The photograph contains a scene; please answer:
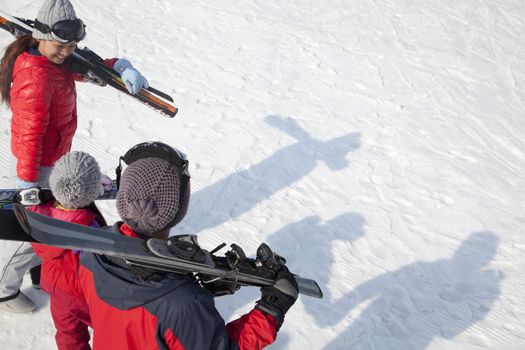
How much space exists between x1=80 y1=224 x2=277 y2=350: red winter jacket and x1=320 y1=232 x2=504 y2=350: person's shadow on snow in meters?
2.21

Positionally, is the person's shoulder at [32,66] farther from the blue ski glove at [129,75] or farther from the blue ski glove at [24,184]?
the blue ski glove at [129,75]

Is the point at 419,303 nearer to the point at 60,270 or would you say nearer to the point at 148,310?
the point at 60,270

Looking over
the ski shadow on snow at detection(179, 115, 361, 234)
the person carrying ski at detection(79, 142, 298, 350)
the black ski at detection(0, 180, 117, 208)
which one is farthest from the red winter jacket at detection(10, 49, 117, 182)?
the ski shadow on snow at detection(179, 115, 361, 234)

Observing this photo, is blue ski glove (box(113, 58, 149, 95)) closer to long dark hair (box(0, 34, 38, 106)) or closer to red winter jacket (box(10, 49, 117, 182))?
red winter jacket (box(10, 49, 117, 182))

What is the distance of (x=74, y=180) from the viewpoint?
2391 millimetres

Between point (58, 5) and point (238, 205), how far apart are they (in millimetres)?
2486

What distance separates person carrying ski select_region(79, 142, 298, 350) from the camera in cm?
166

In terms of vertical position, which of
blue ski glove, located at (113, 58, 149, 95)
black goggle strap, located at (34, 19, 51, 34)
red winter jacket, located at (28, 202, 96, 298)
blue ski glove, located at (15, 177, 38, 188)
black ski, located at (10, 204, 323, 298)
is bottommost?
blue ski glove, located at (15, 177, 38, 188)

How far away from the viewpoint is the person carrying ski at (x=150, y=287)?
1.66 meters

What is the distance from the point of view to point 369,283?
4281 mm

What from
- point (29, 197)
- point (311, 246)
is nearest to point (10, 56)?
point (29, 197)

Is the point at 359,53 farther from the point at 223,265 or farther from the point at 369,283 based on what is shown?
the point at 223,265

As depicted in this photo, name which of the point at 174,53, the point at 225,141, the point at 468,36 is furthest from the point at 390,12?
the point at 225,141

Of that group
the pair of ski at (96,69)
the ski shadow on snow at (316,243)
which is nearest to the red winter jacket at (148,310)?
the pair of ski at (96,69)
